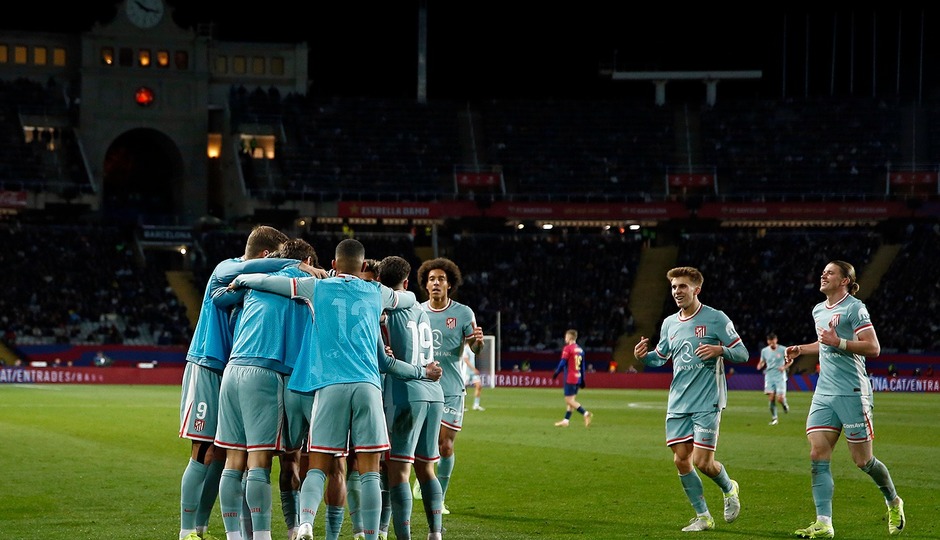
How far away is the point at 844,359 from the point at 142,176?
205ft

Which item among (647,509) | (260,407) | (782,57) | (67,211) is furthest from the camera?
(782,57)

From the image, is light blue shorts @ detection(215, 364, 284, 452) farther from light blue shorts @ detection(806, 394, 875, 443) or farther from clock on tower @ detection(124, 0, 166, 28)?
clock on tower @ detection(124, 0, 166, 28)

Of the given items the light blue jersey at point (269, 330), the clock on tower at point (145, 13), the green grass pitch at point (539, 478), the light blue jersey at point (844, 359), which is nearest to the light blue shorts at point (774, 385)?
the green grass pitch at point (539, 478)

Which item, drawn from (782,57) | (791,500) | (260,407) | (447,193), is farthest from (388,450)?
(782,57)

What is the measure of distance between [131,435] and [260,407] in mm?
15245

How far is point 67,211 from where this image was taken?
66375 millimetres

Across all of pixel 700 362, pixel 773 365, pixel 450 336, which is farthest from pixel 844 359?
pixel 773 365

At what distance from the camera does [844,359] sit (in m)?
12.7

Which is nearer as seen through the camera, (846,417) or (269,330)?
(269,330)

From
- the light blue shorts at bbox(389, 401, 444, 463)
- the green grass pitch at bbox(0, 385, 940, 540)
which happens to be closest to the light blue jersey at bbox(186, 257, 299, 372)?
the light blue shorts at bbox(389, 401, 444, 463)

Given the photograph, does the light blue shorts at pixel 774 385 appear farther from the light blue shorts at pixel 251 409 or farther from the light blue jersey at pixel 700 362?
the light blue shorts at pixel 251 409

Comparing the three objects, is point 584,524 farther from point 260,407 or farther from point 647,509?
point 260,407

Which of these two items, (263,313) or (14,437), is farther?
(14,437)

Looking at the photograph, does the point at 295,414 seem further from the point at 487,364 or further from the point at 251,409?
the point at 487,364
